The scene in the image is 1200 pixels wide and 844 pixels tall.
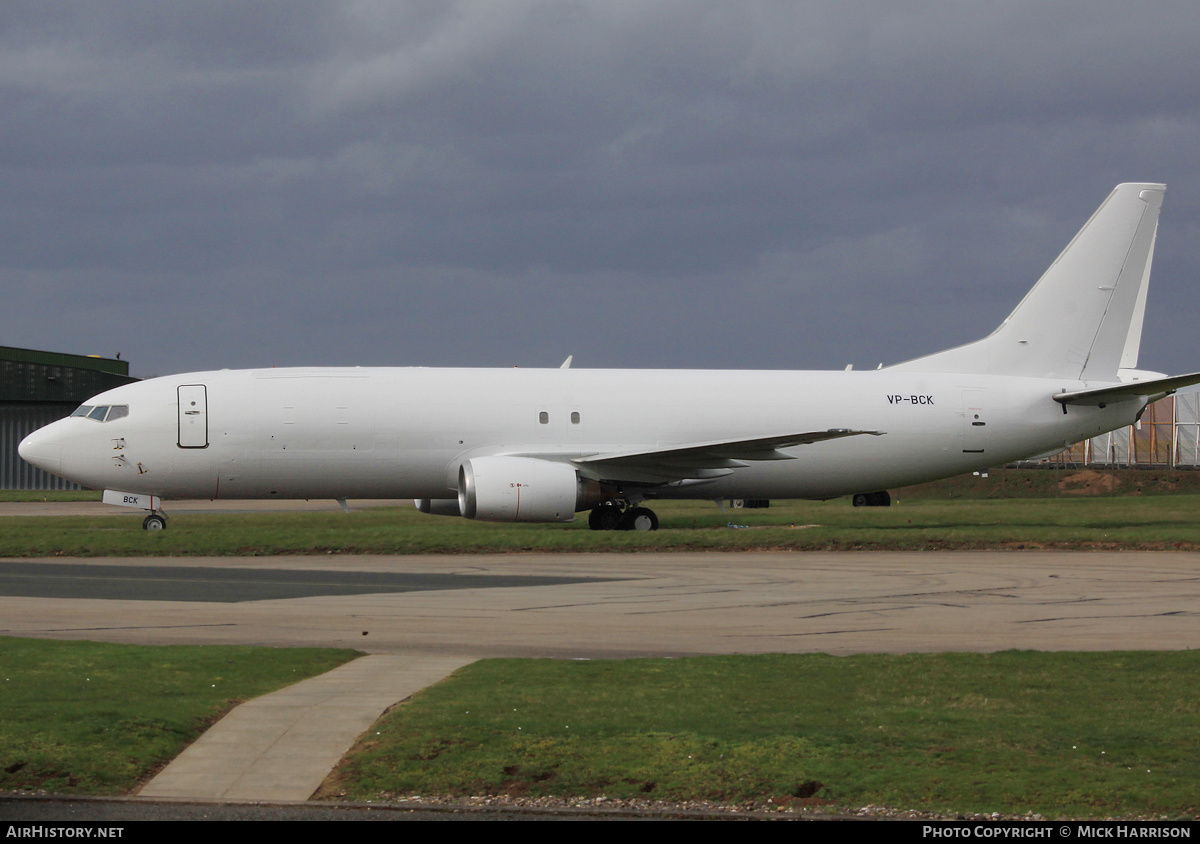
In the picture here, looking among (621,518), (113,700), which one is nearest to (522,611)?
(113,700)

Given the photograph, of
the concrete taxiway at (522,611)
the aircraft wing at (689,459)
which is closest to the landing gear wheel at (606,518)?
the aircraft wing at (689,459)

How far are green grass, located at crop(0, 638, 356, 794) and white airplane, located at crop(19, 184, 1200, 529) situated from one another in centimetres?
1538

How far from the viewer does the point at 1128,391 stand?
29.7m

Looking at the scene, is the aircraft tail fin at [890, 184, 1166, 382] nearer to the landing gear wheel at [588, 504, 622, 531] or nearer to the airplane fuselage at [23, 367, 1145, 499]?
the airplane fuselage at [23, 367, 1145, 499]

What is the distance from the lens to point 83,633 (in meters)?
12.7

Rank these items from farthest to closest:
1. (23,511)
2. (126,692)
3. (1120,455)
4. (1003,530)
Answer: (1120,455), (23,511), (1003,530), (126,692)

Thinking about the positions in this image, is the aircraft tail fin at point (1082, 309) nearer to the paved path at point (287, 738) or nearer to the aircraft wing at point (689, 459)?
the aircraft wing at point (689, 459)

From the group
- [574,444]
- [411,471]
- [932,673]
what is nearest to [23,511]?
[411,471]

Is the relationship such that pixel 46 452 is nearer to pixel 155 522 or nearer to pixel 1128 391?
pixel 155 522

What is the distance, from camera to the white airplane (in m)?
27.1

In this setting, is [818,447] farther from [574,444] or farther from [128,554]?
[128,554]

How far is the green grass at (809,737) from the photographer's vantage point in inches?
268

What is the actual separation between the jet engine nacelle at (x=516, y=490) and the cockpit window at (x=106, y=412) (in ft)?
26.0

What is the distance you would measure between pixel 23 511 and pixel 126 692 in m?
32.4
